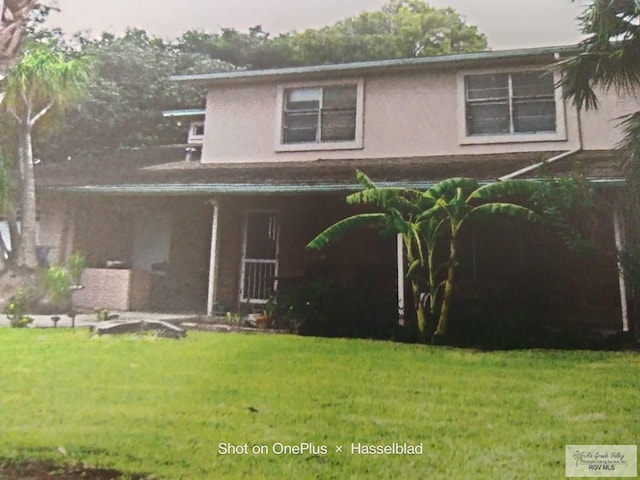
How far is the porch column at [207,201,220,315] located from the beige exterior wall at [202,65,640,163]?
0.80 ft

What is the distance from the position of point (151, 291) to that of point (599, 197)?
1624 mm

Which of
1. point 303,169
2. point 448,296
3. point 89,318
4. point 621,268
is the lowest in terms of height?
point 89,318

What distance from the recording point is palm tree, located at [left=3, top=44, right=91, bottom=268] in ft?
6.48

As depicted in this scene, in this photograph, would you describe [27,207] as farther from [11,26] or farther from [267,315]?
[267,315]

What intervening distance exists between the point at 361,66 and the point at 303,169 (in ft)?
1.55

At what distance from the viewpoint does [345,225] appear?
1.79m

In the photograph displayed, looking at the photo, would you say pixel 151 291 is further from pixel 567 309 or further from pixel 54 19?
pixel 567 309

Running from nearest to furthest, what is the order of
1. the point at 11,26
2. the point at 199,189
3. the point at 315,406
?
the point at 315,406 → the point at 199,189 → the point at 11,26

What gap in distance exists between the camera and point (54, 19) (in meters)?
2.15

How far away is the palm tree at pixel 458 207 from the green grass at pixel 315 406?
0.22 m

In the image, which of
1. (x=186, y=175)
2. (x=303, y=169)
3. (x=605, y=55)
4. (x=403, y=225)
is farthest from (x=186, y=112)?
(x=605, y=55)

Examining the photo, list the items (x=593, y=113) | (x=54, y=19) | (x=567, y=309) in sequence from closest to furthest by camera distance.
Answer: (x=567, y=309) < (x=593, y=113) < (x=54, y=19)

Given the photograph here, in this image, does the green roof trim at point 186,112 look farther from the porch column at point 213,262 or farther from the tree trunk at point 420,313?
the tree trunk at point 420,313

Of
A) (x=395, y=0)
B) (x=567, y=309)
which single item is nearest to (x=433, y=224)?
(x=567, y=309)
